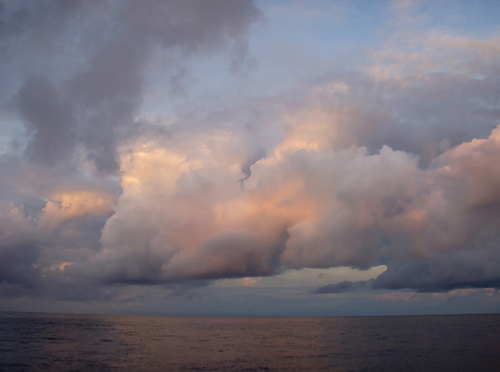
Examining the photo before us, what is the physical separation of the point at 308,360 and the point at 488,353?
38.9 m

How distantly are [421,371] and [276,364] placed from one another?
74.8 ft

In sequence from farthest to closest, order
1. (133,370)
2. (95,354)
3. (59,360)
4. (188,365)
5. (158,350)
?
(158,350) < (95,354) < (59,360) < (188,365) < (133,370)

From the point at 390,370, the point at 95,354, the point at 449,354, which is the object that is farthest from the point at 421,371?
the point at 95,354

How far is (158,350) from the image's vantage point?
3216 inches

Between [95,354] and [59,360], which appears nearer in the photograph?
[59,360]

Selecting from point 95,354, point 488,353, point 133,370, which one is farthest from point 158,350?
point 488,353

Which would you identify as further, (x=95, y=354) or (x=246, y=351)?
(x=246, y=351)

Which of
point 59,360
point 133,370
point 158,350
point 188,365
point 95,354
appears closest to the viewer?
point 133,370

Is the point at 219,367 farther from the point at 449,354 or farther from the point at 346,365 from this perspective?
the point at 449,354

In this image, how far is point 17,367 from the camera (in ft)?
191

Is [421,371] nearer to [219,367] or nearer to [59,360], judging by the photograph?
[219,367]

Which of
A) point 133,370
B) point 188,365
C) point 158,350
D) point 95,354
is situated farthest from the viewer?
point 158,350

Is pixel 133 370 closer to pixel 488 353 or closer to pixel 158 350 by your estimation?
pixel 158 350

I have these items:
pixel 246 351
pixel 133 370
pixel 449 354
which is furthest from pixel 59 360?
pixel 449 354
